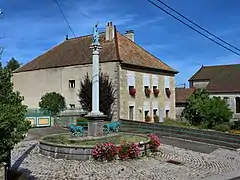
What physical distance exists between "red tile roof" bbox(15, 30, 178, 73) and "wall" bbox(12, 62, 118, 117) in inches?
20.5

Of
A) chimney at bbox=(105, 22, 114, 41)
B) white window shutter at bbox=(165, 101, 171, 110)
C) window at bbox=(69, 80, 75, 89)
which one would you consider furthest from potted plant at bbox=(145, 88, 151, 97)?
window at bbox=(69, 80, 75, 89)

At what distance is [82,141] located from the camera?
15602 millimetres

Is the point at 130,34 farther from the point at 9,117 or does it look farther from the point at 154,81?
the point at 9,117

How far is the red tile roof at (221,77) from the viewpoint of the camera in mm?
50812

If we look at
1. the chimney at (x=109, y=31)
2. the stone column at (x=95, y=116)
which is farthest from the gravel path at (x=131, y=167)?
the chimney at (x=109, y=31)

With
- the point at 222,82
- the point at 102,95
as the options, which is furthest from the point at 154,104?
the point at 222,82

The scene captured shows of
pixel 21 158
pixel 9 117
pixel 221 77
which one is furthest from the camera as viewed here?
pixel 221 77

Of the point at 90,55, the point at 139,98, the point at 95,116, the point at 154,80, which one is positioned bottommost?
the point at 95,116

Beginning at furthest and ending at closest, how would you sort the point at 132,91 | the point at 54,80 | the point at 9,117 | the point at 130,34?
the point at 130,34, the point at 54,80, the point at 132,91, the point at 9,117

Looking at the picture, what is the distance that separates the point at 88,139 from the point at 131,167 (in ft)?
13.4

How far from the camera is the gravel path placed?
443 inches

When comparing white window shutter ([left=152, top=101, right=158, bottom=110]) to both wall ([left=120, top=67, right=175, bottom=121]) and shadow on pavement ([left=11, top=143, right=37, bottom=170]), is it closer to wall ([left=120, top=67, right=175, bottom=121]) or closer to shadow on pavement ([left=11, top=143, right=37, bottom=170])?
wall ([left=120, top=67, right=175, bottom=121])

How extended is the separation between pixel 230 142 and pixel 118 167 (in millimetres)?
9110

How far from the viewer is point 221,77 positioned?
54531 millimetres
